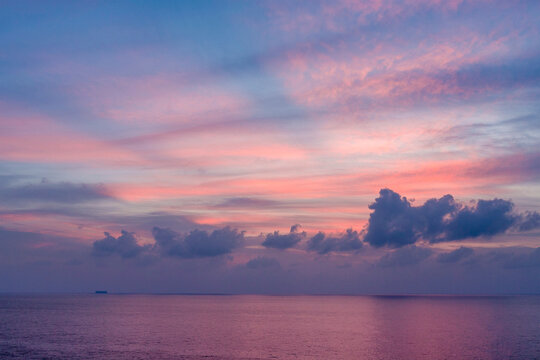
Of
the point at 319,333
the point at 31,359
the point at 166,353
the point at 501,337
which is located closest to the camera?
the point at 31,359

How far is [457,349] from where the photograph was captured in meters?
98.1

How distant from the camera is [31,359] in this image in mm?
80000

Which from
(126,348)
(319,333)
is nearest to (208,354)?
(126,348)

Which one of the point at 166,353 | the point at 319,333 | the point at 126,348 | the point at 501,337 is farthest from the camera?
the point at 319,333

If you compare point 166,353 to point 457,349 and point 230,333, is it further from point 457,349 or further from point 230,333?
point 457,349

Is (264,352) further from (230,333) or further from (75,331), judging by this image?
(75,331)

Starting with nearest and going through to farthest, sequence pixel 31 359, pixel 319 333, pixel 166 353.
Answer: pixel 31 359 → pixel 166 353 → pixel 319 333

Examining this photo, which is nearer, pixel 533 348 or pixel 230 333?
pixel 533 348

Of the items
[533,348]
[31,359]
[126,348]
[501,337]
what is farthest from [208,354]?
[501,337]

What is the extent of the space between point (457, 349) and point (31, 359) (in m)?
79.3

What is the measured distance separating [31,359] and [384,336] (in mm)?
80132

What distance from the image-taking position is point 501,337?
119438mm

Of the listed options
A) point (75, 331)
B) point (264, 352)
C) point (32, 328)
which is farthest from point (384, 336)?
point (32, 328)

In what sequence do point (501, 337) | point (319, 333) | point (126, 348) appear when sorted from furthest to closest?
point (319, 333), point (501, 337), point (126, 348)
